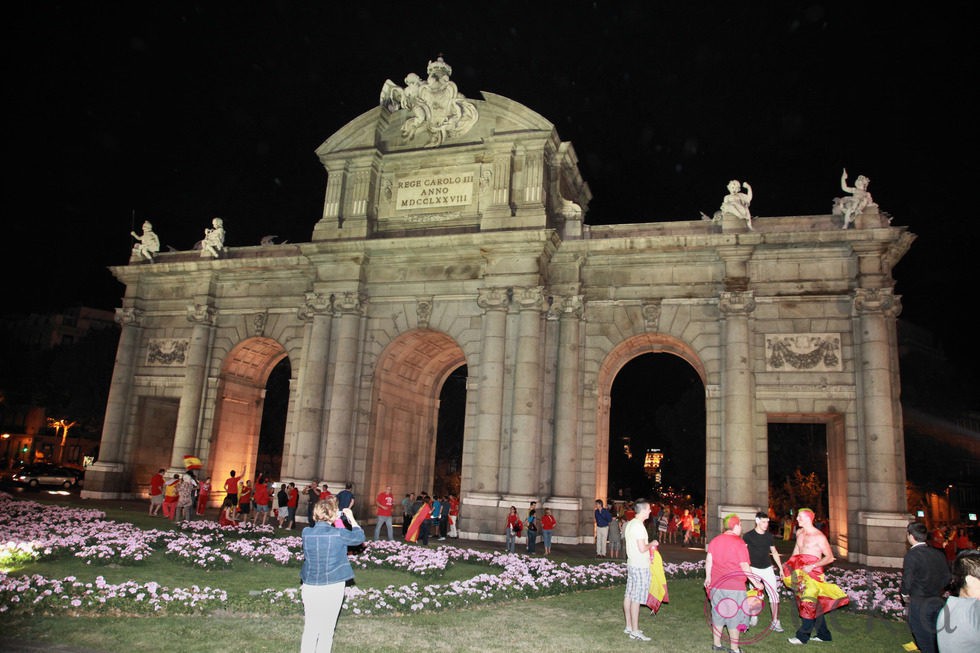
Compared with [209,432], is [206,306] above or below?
above

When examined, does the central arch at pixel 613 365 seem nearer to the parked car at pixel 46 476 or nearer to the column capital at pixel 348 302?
the column capital at pixel 348 302

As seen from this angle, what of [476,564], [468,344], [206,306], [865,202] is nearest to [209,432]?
[206,306]

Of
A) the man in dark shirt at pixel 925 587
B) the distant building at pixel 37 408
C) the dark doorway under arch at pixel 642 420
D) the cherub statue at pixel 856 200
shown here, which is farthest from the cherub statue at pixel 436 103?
the distant building at pixel 37 408

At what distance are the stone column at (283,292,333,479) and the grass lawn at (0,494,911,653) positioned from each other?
11.0 meters

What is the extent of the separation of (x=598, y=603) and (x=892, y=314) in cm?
1585

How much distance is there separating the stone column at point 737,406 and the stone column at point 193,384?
21662mm

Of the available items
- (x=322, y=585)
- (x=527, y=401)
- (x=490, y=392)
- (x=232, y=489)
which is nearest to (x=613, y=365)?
(x=527, y=401)

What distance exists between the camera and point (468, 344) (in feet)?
85.9

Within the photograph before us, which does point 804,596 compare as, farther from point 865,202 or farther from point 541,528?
point 865,202

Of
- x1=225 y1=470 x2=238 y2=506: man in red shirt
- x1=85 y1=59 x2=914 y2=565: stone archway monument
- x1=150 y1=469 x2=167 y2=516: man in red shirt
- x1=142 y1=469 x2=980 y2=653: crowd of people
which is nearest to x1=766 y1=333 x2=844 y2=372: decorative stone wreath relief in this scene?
x1=85 y1=59 x2=914 y2=565: stone archway monument

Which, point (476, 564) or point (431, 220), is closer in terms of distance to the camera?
point (476, 564)

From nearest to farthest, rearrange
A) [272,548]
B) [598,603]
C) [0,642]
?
[0,642]
[598,603]
[272,548]

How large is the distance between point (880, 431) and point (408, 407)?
18.1 metres

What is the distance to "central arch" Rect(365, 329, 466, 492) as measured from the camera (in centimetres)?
2734
